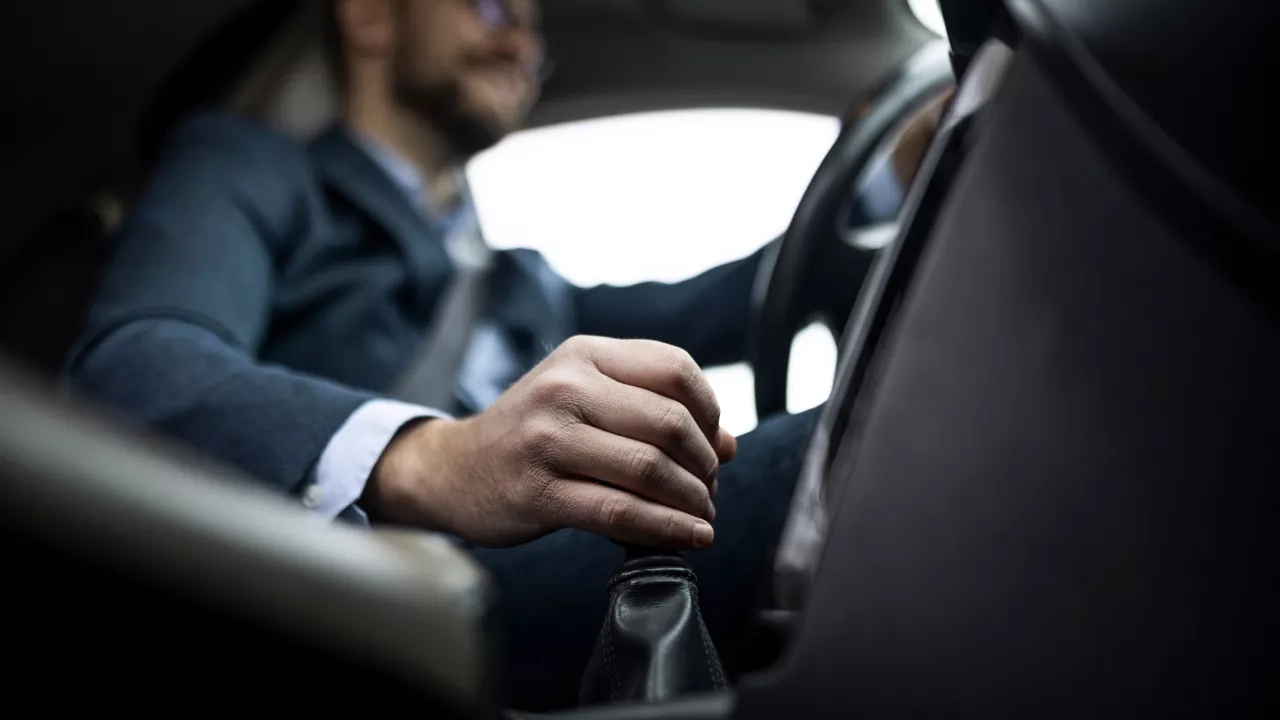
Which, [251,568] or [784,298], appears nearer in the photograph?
[251,568]

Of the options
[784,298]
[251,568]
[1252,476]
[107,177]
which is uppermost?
[107,177]

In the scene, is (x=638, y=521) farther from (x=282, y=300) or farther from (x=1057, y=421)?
(x=282, y=300)

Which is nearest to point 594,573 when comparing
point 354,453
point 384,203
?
point 354,453

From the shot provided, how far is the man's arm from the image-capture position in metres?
0.67

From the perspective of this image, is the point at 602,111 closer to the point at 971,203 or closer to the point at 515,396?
the point at 515,396

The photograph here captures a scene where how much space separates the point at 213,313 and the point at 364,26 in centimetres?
64

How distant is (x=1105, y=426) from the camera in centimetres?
35

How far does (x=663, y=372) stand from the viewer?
18.5 inches

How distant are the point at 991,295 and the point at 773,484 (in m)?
0.17

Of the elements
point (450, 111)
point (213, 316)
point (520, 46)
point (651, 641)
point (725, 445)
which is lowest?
point (651, 641)

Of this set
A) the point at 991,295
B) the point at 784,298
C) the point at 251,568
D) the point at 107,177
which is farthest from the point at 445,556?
the point at 107,177

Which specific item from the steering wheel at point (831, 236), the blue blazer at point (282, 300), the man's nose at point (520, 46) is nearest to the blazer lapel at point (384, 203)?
the blue blazer at point (282, 300)

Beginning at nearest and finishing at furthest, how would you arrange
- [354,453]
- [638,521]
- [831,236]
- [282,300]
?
1. [638,521]
2. [354,453]
3. [831,236]
4. [282,300]

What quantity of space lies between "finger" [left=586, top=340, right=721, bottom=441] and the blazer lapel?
664 mm
